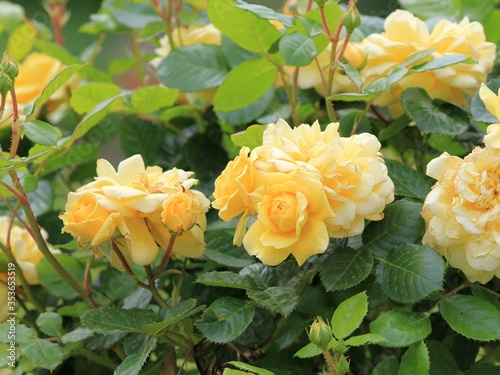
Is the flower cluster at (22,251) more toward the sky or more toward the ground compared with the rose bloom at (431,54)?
more toward the ground

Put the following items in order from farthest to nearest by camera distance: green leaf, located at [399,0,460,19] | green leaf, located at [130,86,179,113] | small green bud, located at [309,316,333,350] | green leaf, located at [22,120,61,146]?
green leaf, located at [399,0,460,19]
green leaf, located at [130,86,179,113]
green leaf, located at [22,120,61,146]
small green bud, located at [309,316,333,350]

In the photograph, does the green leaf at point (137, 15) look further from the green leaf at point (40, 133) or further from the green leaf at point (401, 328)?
the green leaf at point (401, 328)

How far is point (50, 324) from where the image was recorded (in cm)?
66

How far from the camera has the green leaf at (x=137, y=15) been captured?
92cm

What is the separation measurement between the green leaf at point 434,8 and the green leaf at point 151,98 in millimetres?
330

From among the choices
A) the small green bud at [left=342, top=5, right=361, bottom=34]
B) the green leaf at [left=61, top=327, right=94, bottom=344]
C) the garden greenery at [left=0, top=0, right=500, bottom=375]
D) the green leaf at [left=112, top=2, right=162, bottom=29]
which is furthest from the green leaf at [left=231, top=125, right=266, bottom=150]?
the green leaf at [left=112, top=2, right=162, bottom=29]

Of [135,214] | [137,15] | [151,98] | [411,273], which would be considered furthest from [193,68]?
[411,273]

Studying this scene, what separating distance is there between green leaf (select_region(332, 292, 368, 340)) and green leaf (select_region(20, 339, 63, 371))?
0.80 ft

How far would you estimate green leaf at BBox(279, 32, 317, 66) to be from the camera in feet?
2.03

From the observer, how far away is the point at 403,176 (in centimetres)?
62

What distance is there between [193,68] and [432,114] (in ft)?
0.94

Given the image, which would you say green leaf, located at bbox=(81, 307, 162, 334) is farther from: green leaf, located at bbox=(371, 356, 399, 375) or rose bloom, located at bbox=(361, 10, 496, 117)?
rose bloom, located at bbox=(361, 10, 496, 117)

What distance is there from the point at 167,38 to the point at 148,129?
0.13 meters

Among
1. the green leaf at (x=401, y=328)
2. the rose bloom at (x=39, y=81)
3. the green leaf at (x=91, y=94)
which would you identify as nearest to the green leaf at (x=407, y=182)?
the green leaf at (x=401, y=328)
